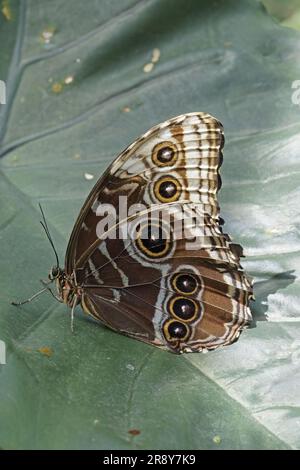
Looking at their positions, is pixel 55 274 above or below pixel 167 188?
below

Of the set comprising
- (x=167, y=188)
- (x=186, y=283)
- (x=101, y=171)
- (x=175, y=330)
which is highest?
(x=101, y=171)

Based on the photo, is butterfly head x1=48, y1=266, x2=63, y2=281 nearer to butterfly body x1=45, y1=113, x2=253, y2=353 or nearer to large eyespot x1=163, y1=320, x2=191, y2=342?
butterfly body x1=45, y1=113, x2=253, y2=353

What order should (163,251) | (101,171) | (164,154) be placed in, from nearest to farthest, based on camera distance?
1. (164,154)
2. (163,251)
3. (101,171)

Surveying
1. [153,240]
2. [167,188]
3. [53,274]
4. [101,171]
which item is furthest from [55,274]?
[101,171]

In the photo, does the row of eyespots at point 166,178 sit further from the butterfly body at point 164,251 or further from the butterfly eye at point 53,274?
the butterfly eye at point 53,274

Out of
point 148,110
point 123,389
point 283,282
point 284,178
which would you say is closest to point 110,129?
point 148,110

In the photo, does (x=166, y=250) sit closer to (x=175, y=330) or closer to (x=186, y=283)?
(x=186, y=283)

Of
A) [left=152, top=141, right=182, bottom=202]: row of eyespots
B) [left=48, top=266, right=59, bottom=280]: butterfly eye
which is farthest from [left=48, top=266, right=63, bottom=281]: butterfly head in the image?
[left=152, top=141, right=182, bottom=202]: row of eyespots
